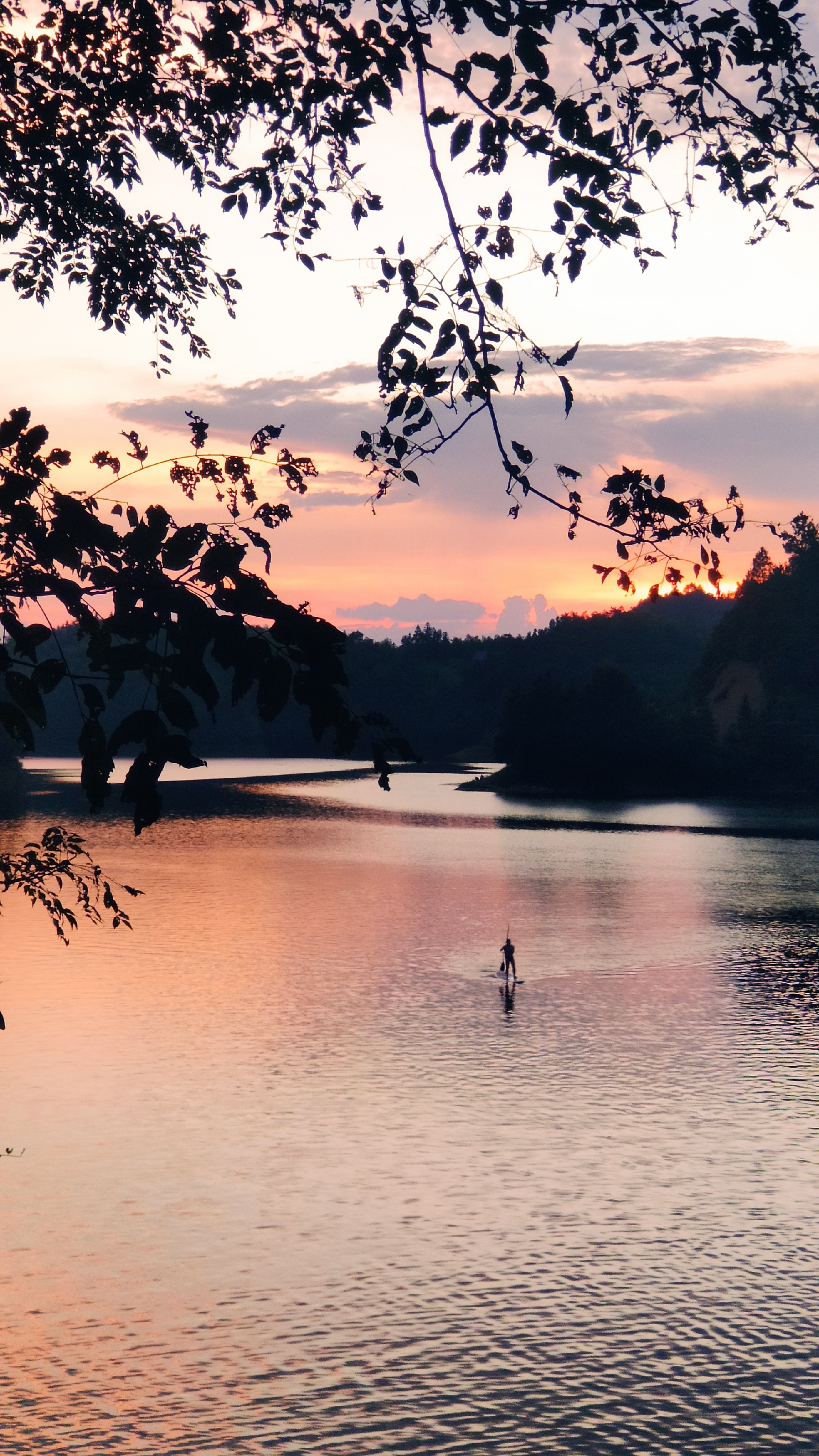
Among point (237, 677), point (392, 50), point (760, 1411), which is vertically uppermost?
point (392, 50)

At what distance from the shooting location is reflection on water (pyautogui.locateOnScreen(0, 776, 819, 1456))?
1741cm

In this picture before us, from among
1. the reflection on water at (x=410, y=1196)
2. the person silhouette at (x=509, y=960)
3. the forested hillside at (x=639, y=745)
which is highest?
the forested hillside at (x=639, y=745)

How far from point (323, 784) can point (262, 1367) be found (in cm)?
17005

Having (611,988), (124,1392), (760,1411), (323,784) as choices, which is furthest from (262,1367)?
(323,784)

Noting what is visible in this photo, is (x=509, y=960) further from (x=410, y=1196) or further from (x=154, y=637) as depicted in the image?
A: (x=154, y=637)

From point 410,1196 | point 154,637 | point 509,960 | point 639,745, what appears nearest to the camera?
point 154,637

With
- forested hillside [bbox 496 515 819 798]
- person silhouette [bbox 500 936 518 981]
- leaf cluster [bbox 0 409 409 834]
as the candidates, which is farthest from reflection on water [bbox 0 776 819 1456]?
forested hillside [bbox 496 515 819 798]

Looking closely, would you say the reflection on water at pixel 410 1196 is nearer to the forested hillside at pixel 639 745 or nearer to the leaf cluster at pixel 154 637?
the leaf cluster at pixel 154 637

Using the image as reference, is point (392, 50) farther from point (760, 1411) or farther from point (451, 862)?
point (451, 862)

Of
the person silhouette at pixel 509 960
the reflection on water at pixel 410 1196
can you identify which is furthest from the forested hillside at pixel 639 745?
the person silhouette at pixel 509 960

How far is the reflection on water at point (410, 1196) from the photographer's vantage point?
17406 mm

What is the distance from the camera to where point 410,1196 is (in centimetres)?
2558

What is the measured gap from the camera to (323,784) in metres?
188

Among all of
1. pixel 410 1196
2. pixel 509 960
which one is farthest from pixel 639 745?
pixel 410 1196
